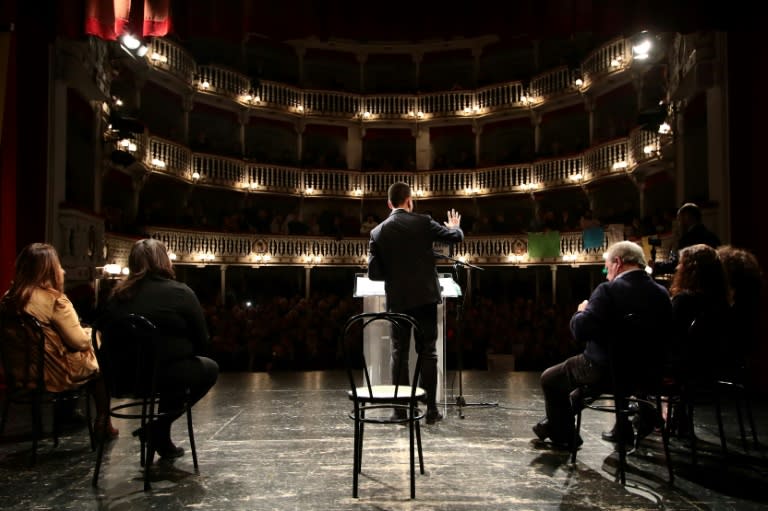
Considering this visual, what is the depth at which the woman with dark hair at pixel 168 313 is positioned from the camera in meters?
3.49

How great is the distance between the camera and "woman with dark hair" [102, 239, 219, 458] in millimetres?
3486

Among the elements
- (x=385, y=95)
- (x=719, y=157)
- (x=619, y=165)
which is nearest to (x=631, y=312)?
(x=719, y=157)

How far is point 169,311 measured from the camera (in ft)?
11.5

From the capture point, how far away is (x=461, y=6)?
6070mm

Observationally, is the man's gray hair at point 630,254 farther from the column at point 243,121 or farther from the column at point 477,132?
the column at point 477,132

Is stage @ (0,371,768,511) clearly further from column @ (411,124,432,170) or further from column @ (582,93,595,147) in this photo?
column @ (411,124,432,170)

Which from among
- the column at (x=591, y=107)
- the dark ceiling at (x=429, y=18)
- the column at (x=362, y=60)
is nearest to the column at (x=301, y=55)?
the column at (x=362, y=60)

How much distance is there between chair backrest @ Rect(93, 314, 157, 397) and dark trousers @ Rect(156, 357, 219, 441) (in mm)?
115

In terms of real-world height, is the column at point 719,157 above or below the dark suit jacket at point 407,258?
above

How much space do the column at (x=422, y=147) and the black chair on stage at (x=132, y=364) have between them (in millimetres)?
20120

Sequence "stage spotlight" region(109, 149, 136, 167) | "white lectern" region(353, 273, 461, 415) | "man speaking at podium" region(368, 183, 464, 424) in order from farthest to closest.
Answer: "stage spotlight" region(109, 149, 136, 167) → "white lectern" region(353, 273, 461, 415) → "man speaking at podium" region(368, 183, 464, 424)

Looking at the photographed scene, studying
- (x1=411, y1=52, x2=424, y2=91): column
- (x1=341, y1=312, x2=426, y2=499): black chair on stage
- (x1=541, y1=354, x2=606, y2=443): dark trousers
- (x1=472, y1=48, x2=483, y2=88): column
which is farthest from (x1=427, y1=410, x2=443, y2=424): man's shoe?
(x1=411, y1=52, x2=424, y2=91): column

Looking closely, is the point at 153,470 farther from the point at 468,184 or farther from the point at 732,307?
the point at 468,184

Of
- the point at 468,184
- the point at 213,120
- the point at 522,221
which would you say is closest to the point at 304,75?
the point at 213,120
